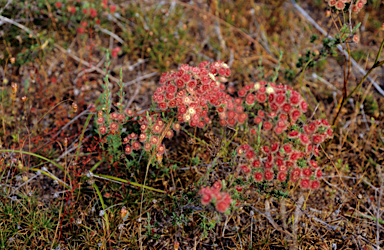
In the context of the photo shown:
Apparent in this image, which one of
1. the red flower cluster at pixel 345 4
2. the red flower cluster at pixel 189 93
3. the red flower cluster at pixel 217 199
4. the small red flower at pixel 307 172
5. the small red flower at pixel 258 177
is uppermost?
the red flower cluster at pixel 345 4

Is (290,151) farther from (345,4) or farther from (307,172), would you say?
(345,4)

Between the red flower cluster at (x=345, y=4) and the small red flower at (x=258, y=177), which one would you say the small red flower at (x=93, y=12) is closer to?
the red flower cluster at (x=345, y=4)

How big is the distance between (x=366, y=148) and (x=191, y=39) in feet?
8.89

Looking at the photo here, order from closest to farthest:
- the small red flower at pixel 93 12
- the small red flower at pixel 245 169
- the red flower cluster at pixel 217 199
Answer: the red flower cluster at pixel 217 199 → the small red flower at pixel 245 169 → the small red flower at pixel 93 12

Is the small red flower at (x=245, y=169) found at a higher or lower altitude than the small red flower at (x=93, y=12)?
lower

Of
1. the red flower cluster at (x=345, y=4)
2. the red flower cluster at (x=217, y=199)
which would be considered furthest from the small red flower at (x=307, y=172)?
the red flower cluster at (x=345, y=4)

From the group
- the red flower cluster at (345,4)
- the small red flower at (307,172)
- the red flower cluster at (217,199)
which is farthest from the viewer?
the red flower cluster at (345,4)

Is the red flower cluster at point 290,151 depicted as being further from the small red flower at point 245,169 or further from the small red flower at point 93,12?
the small red flower at point 93,12

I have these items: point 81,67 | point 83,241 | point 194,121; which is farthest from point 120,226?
point 81,67

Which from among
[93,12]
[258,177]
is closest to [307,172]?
[258,177]

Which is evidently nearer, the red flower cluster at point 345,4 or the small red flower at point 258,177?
the small red flower at point 258,177

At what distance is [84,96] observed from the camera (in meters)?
3.57

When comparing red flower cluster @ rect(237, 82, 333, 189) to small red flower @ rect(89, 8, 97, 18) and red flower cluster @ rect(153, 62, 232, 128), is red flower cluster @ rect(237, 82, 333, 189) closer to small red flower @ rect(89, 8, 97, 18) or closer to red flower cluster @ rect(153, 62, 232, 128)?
red flower cluster @ rect(153, 62, 232, 128)

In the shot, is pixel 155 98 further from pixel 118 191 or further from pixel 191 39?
pixel 191 39
